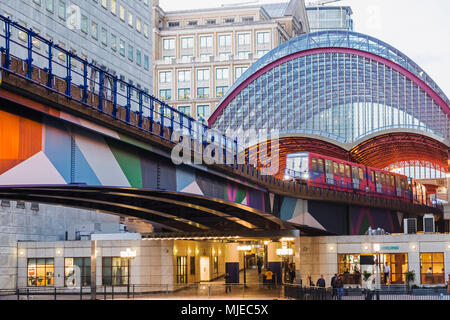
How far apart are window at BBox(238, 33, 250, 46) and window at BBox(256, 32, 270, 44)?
6.68 ft

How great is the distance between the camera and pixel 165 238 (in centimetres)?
6047

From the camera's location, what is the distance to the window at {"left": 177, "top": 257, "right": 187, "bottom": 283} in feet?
225

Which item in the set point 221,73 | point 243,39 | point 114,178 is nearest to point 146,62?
point 114,178

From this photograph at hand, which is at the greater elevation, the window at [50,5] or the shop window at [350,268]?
the window at [50,5]

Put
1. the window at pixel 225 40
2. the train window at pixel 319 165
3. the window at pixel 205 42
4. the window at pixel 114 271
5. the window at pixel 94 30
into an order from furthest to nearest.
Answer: the window at pixel 205 42, the window at pixel 225 40, the train window at pixel 319 165, the window at pixel 94 30, the window at pixel 114 271

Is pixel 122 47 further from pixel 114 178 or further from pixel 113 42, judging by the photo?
pixel 114 178

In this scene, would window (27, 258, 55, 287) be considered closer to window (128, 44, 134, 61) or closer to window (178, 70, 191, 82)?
window (128, 44, 134, 61)

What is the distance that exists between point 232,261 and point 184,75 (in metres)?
78.1

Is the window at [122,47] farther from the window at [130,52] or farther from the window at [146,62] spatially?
the window at [146,62]

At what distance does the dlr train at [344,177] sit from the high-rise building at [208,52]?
65207 mm

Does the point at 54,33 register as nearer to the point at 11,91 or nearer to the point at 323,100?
the point at 11,91

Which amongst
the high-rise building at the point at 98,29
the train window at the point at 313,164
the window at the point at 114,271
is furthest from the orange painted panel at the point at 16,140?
the train window at the point at 313,164

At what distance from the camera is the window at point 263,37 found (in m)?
157

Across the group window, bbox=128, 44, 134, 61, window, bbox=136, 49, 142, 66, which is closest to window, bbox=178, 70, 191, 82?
window, bbox=136, 49, 142, 66
